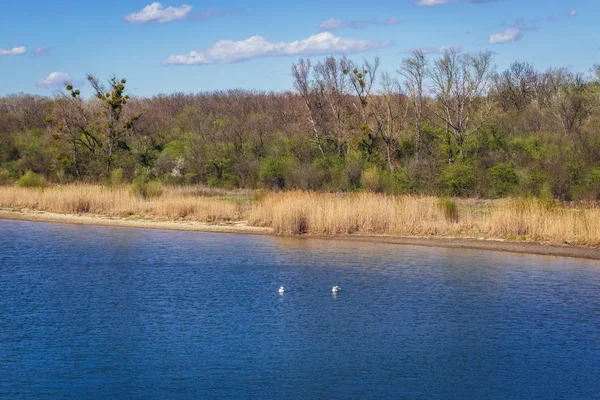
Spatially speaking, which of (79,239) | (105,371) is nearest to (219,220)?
(79,239)

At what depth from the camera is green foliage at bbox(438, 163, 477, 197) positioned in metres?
33.1

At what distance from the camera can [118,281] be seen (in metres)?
18.6

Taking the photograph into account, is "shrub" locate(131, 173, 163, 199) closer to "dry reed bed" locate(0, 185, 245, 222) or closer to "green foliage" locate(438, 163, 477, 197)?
"dry reed bed" locate(0, 185, 245, 222)

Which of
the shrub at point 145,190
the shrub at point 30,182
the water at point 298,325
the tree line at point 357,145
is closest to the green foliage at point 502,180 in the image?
the tree line at point 357,145

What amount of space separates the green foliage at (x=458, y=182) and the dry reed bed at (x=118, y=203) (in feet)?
30.0

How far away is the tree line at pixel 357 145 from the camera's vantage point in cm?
3322

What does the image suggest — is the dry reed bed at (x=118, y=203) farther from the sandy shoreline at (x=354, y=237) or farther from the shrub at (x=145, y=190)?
the sandy shoreline at (x=354, y=237)

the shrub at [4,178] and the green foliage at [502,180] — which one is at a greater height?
the shrub at [4,178]

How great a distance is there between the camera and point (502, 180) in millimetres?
32844

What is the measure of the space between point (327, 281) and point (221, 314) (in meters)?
4.15

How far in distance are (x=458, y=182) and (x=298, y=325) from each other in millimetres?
20229

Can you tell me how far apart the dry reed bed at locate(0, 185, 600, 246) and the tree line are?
363 centimetres

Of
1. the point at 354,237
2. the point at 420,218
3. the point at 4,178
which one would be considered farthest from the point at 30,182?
the point at 420,218

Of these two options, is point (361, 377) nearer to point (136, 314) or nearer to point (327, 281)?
point (136, 314)
